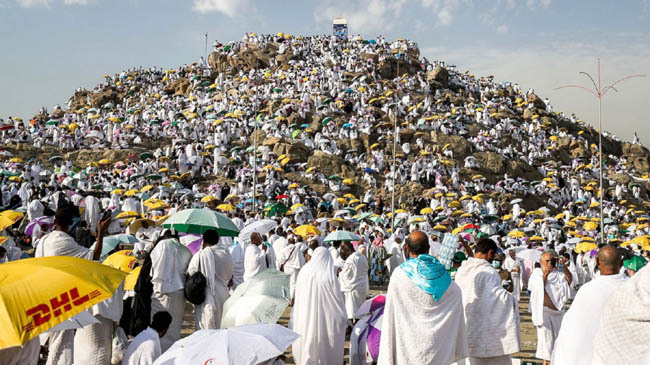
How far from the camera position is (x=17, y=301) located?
7.74 feet

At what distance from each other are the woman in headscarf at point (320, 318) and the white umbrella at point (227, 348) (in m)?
2.28

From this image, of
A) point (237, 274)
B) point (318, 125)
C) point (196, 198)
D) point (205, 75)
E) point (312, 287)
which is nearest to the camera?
point (312, 287)

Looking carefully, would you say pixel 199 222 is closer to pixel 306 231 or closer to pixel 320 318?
pixel 320 318

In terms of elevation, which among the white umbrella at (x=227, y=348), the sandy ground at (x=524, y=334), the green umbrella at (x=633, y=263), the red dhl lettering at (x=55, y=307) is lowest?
the sandy ground at (x=524, y=334)

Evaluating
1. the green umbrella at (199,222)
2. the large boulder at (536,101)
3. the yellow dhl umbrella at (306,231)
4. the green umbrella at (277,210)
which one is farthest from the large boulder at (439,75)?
the green umbrella at (199,222)

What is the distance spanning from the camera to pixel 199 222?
688cm

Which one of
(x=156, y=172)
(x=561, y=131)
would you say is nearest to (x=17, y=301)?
(x=156, y=172)

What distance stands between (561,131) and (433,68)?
1252 cm

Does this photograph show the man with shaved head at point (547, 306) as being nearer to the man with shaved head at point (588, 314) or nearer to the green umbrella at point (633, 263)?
the green umbrella at point (633, 263)

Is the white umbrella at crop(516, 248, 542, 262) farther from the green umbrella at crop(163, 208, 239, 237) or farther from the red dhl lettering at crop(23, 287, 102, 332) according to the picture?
the red dhl lettering at crop(23, 287, 102, 332)

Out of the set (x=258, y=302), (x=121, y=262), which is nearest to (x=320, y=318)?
(x=258, y=302)

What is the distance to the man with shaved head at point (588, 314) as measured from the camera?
10.9 ft

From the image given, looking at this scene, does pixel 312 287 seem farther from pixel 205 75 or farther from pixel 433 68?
pixel 205 75

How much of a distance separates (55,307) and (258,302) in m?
2.25
